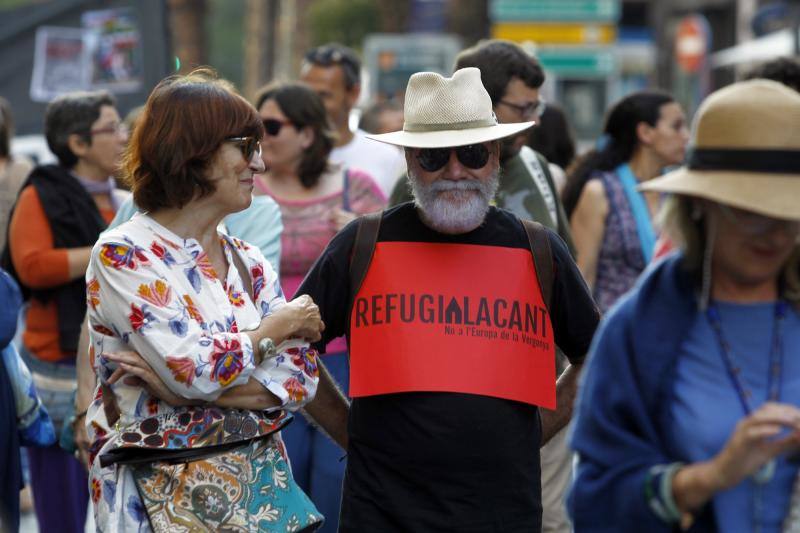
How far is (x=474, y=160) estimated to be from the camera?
430 cm

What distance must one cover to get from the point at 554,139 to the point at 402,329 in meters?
4.54

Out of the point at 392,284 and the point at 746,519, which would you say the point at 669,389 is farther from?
the point at 392,284

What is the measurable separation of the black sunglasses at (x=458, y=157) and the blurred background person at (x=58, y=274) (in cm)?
241

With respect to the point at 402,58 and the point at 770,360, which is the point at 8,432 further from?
the point at 402,58

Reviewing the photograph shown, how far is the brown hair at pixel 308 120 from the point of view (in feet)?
21.2

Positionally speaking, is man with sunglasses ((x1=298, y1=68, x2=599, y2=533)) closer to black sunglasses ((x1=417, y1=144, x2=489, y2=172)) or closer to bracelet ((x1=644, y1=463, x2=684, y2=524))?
black sunglasses ((x1=417, y1=144, x2=489, y2=172))

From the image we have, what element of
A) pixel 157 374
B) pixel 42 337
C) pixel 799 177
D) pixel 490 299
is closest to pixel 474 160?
pixel 490 299

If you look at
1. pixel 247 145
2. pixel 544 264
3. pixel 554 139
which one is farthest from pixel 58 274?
pixel 554 139

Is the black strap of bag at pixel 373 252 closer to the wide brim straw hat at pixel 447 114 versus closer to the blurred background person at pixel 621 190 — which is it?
the wide brim straw hat at pixel 447 114

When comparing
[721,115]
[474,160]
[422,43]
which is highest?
[721,115]

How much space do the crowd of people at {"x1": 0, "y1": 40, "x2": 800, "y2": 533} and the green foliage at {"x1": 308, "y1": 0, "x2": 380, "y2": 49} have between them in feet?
94.6

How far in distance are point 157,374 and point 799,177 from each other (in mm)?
1714

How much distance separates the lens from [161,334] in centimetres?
387

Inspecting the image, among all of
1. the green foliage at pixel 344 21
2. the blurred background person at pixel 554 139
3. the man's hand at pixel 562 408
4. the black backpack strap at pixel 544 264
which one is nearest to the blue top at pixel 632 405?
the black backpack strap at pixel 544 264
